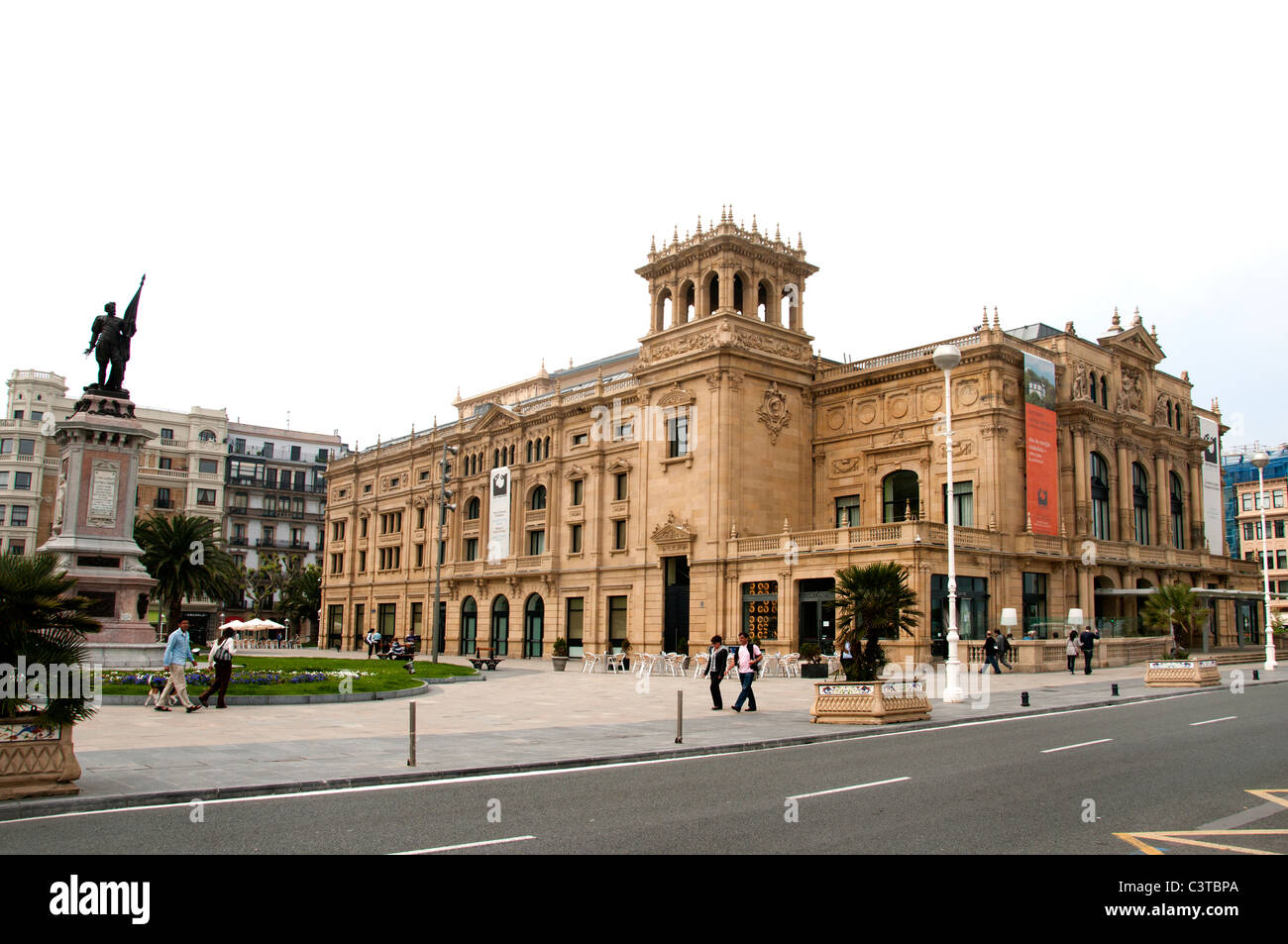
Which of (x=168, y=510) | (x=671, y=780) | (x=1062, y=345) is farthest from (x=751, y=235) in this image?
(x=168, y=510)

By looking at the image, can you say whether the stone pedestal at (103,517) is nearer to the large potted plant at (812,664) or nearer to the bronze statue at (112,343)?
the bronze statue at (112,343)

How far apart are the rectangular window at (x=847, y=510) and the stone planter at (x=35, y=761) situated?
1768 inches

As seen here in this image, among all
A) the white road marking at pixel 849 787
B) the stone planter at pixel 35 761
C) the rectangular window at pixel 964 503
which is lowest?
the white road marking at pixel 849 787

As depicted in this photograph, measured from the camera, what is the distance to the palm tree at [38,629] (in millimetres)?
11352

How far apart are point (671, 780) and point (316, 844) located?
5707 millimetres

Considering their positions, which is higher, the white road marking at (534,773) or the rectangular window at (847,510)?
the rectangular window at (847,510)

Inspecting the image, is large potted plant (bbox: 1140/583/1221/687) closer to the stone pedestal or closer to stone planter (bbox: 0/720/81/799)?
stone planter (bbox: 0/720/81/799)

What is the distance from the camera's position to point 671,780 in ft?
45.9

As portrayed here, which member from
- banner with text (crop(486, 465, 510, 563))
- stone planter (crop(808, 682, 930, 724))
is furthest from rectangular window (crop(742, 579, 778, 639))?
stone planter (crop(808, 682, 930, 724))

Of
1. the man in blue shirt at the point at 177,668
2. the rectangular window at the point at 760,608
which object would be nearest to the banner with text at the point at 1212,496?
the rectangular window at the point at 760,608

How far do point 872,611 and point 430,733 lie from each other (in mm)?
10293

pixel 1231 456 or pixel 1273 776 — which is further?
pixel 1231 456
